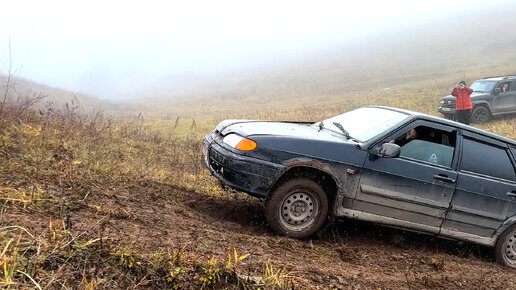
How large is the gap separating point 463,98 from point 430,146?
1075 cm

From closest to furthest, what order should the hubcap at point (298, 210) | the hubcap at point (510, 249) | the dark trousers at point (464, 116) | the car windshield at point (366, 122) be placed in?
the hubcap at point (298, 210) < the car windshield at point (366, 122) < the hubcap at point (510, 249) < the dark trousers at point (464, 116)

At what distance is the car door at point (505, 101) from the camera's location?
1492cm

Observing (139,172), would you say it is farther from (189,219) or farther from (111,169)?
(189,219)

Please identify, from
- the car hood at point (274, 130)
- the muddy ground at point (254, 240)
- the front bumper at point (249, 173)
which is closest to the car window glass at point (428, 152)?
the car hood at point (274, 130)

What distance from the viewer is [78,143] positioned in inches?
260

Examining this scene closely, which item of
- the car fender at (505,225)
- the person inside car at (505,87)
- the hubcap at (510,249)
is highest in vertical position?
the person inside car at (505,87)

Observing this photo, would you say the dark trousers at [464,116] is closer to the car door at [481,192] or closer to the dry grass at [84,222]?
the car door at [481,192]

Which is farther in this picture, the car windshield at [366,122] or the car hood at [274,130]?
the car windshield at [366,122]

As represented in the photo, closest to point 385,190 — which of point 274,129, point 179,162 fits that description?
point 274,129

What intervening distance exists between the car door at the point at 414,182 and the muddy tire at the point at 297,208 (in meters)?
0.45

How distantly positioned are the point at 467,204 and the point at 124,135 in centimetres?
784

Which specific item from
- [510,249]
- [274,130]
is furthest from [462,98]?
[274,130]

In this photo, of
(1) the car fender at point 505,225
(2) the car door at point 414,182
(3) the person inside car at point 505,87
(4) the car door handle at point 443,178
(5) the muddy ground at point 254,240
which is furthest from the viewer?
(3) the person inside car at point 505,87

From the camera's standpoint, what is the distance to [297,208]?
4191mm
